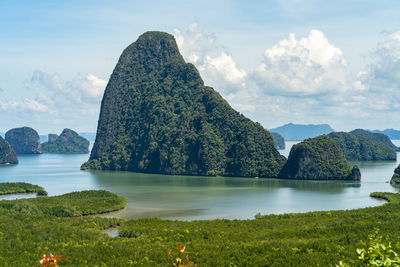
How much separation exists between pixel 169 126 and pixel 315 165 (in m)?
54.5

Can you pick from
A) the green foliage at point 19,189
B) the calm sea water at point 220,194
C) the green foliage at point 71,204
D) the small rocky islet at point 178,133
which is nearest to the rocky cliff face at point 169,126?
the small rocky islet at point 178,133

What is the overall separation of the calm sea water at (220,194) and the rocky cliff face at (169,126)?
11195mm

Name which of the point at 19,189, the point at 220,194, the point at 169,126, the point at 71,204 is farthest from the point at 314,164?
the point at 19,189

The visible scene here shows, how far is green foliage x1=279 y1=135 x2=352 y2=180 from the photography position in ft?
387

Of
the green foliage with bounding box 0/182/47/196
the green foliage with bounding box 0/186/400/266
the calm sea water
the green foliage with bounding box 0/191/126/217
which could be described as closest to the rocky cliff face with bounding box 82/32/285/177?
the calm sea water

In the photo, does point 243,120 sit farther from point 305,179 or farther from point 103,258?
point 103,258

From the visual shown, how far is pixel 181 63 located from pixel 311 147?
2975 inches

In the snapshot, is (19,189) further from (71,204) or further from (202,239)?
(202,239)

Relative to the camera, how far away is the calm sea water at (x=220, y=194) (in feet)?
226

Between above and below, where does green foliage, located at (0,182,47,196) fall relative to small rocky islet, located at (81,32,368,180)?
below

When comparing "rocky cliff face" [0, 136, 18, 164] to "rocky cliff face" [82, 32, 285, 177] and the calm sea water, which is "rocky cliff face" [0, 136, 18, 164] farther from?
the calm sea water

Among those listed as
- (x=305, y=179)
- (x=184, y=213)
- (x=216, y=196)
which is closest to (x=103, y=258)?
(x=184, y=213)

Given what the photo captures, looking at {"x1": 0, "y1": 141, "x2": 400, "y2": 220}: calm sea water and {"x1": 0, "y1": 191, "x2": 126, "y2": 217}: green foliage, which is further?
{"x1": 0, "y1": 141, "x2": 400, "y2": 220}: calm sea water

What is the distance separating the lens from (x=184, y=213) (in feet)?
216
